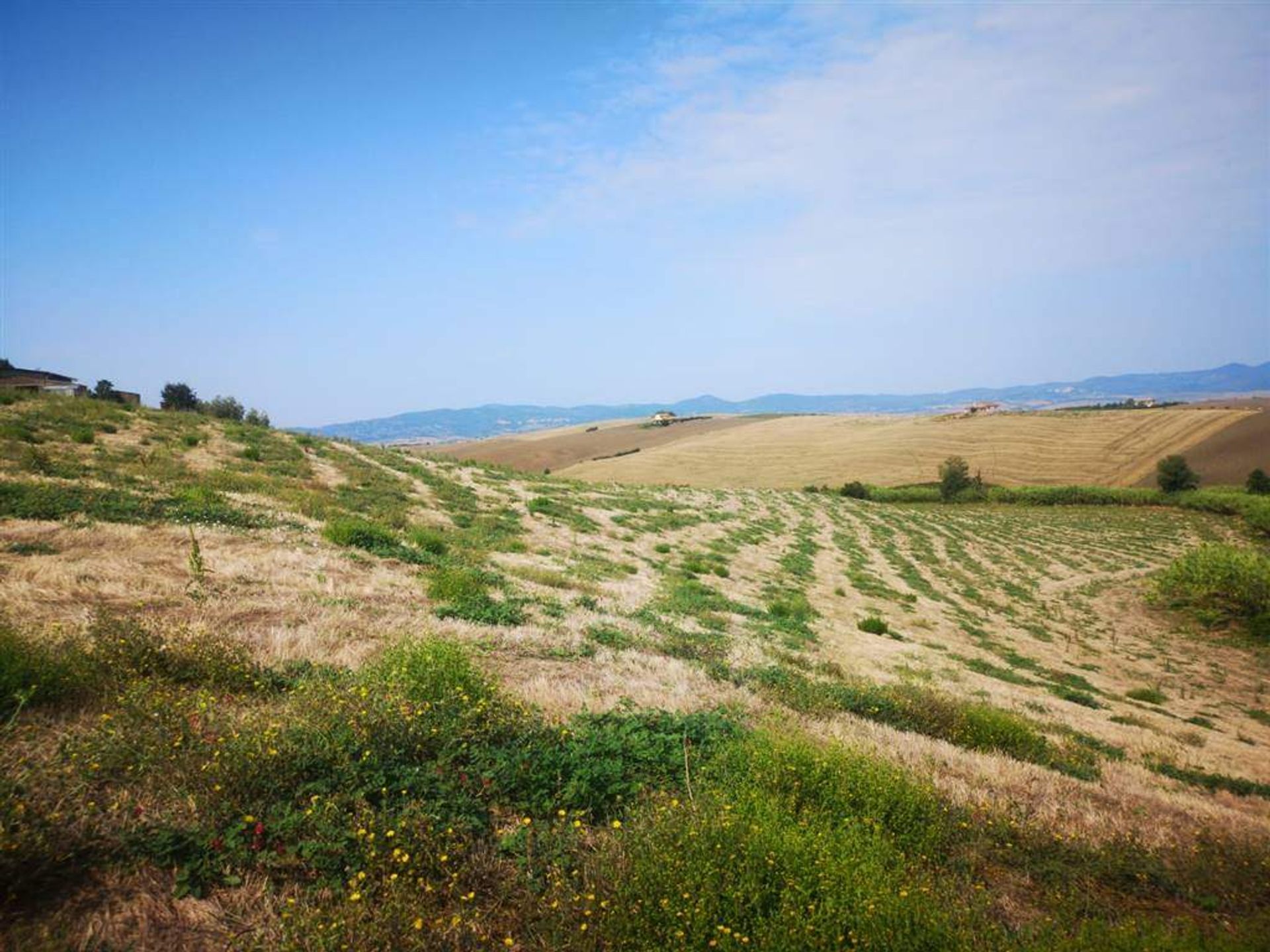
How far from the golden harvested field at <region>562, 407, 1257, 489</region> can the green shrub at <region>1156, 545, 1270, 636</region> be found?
41.3 metres

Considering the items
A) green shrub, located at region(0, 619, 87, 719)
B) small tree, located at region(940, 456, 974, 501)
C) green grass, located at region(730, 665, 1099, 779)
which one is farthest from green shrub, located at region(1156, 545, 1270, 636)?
small tree, located at region(940, 456, 974, 501)

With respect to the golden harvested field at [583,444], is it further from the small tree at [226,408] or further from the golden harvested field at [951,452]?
the small tree at [226,408]

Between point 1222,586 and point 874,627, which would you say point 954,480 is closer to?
point 1222,586

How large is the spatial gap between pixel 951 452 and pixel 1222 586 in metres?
57.5

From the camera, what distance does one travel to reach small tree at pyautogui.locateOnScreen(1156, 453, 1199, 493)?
57531mm

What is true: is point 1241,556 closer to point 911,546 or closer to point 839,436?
point 911,546

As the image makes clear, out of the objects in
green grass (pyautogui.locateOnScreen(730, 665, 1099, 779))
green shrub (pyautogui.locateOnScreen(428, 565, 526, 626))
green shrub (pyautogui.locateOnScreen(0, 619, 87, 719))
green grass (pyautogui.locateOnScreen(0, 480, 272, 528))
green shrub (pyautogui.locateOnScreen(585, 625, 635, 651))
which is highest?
green grass (pyautogui.locateOnScreen(0, 480, 272, 528))

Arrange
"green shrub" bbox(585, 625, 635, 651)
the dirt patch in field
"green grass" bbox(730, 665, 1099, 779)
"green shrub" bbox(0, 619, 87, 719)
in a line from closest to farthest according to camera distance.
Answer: "green shrub" bbox(0, 619, 87, 719) → "green grass" bbox(730, 665, 1099, 779) → "green shrub" bbox(585, 625, 635, 651) → the dirt patch in field

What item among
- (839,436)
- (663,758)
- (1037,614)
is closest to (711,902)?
(663,758)

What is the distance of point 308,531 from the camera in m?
12.1

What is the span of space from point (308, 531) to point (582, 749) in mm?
9326

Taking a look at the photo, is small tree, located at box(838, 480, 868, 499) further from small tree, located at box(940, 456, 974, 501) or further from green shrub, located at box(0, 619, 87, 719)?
green shrub, located at box(0, 619, 87, 719)

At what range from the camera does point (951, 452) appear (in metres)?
77.2

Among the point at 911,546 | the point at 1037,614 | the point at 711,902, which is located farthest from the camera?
the point at 911,546
